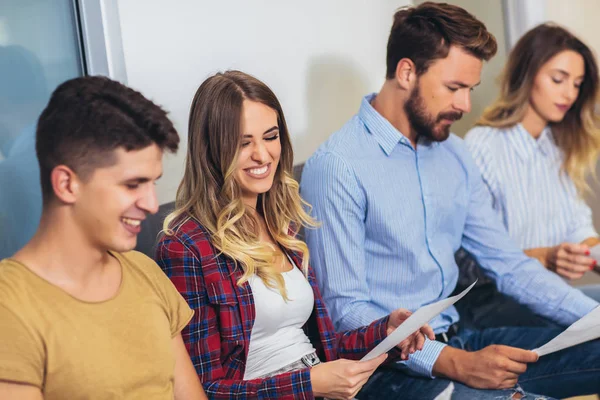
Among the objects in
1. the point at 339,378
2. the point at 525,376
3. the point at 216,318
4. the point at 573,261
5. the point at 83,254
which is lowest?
the point at 525,376

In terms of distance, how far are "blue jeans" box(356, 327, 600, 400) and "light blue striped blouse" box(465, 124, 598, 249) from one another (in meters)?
0.53

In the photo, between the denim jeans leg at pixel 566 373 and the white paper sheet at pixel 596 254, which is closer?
the denim jeans leg at pixel 566 373

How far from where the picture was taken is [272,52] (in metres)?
2.29

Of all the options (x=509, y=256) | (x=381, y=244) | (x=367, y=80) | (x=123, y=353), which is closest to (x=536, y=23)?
(x=367, y=80)

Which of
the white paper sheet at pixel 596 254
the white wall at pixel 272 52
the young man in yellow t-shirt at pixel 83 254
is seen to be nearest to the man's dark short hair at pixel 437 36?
the white wall at pixel 272 52

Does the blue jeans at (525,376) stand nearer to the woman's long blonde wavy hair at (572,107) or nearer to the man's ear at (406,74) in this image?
the man's ear at (406,74)

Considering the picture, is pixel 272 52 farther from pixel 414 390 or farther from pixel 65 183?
pixel 65 183

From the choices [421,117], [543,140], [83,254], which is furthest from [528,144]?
[83,254]

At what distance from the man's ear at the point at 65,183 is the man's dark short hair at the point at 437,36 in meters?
1.12

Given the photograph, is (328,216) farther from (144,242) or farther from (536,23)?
(536,23)

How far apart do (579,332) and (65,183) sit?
1.10 m

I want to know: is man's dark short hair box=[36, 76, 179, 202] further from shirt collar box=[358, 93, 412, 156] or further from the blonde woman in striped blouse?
the blonde woman in striped blouse

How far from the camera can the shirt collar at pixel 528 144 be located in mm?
2506

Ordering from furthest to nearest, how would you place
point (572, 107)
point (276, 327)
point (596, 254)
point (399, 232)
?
point (572, 107) < point (596, 254) < point (399, 232) < point (276, 327)
